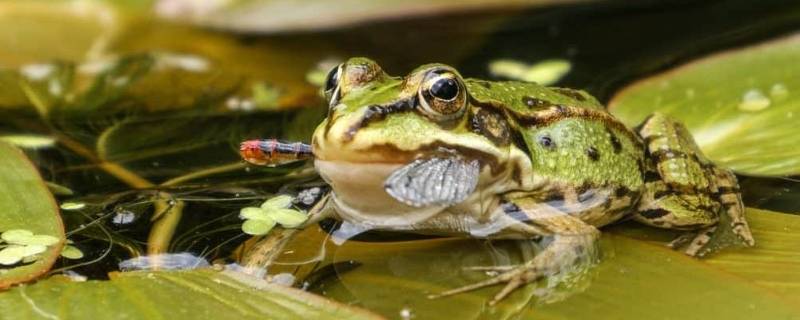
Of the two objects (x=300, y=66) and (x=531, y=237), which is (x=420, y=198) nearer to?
(x=531, y=237)

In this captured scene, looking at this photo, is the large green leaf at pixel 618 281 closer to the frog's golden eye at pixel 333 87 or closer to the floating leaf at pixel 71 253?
the frog's golden eye at pixel 333 87

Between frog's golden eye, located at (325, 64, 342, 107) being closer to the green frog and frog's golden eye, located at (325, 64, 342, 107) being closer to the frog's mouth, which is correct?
A: the green frog

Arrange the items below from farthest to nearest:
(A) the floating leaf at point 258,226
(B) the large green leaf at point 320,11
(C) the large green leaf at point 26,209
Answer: (B) the large green leaf at point 320,11 → (A) the floating leaf at point 258,226 → (C) the large green leaf at point 26,209

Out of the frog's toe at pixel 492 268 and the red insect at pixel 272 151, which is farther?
the red insect at pixel 272 151

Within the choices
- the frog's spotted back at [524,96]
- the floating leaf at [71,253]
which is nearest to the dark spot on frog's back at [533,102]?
the frog's spotted back at [524,96]

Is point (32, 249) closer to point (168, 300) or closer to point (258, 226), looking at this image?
point (168, 300)

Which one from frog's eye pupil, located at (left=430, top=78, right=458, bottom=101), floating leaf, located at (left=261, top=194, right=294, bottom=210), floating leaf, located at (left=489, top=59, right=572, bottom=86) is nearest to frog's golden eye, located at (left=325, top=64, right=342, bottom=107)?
frog's eye pupil, located at (left=430, top=78, right=458, bottom=101)

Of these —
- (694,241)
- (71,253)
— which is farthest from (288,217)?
(694,241)
